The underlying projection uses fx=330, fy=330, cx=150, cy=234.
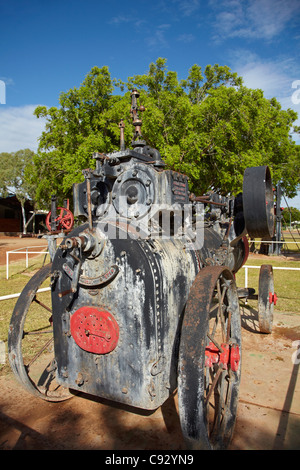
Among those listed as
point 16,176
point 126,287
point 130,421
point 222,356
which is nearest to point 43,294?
point 130,421

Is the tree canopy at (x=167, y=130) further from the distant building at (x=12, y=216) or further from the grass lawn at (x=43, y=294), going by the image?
the distant building at (x=12, y=216)

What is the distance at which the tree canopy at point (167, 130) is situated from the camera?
12016mm

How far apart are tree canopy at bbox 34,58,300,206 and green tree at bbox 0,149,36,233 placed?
64.4ft

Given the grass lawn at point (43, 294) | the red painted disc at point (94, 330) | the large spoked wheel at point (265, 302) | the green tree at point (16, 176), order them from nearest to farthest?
the red painted disc at point (94, 330) → the large spoked wheel at point (265, 302) → the grass lawn at point (43, 294) → the green tree at point (16, 176)

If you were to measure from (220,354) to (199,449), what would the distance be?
0.72m

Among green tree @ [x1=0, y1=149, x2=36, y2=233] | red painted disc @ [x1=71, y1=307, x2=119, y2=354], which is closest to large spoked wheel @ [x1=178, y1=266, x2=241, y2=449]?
red painted disc @ [x1=71, y1=307, x2=119, y2=354]

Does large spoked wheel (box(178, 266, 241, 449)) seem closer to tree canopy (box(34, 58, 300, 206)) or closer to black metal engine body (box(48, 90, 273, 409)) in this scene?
black metal engine body (box(48, 90, 273, 409))

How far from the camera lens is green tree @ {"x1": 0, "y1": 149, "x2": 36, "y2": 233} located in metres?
32.7

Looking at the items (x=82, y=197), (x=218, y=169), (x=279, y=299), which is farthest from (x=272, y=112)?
(x=82, y=197)

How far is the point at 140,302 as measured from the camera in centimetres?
243

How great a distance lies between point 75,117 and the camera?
13086 mm

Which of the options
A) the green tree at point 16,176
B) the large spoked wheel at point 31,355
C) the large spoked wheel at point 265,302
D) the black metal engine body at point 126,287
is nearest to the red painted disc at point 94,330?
the black metal engine body at point 126,287

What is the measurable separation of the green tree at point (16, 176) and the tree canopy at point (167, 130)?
1963 centimetres
